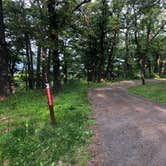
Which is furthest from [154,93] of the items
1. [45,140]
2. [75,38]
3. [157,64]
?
[157,64]

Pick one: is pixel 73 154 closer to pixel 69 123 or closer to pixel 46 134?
pixel 46 134

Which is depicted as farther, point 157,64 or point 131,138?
point 157,64

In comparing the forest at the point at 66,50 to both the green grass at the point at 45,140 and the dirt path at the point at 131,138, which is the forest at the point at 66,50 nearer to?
the green grass at the point at 45,140

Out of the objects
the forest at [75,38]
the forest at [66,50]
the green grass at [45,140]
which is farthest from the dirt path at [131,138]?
the forest at [75,38]

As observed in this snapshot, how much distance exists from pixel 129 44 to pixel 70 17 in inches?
824

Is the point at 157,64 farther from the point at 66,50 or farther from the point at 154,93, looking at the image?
the point at 154,93

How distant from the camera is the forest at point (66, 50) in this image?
280 inches

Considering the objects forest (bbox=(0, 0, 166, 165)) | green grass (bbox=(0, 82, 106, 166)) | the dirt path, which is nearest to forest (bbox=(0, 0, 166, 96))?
forest (bbox=(0, 0, 166, 165))

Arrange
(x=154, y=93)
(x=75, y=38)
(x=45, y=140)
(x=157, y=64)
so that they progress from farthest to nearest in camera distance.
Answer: (x=157, y=64), (x=75, y=38), (x=154, y=93), (x=45, y=140)

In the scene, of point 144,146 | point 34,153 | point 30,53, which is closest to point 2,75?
point 34,153

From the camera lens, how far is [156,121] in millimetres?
6000

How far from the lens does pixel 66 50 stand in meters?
14.7

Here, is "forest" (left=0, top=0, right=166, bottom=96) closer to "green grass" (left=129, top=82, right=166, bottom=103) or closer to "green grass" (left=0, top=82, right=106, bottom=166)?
"green grass" (left=129, top=82, right=166, bottom=103)

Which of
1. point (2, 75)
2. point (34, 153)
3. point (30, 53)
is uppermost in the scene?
point (30, 53)
